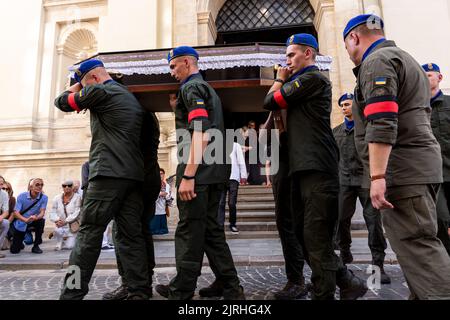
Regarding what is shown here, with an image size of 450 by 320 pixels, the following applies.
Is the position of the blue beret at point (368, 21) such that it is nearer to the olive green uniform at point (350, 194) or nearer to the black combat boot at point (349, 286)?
the black combat boot at point (349, 286)

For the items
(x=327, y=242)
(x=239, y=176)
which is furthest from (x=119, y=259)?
(x=239, y=176)

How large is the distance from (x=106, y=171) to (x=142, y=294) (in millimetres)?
1089

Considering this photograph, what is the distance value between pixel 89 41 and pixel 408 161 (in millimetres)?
13232

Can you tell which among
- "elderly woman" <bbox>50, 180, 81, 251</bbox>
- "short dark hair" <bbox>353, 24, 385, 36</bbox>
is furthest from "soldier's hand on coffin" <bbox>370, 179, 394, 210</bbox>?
"elderly woman" <bbox>50, 180, 81, 251</bbox>

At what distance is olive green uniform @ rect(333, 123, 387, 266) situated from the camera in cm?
394

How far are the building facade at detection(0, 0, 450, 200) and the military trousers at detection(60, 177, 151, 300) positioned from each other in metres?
6.43

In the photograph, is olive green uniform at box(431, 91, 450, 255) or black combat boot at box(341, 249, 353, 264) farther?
black combat boot at box(341, 249, 353, 264)

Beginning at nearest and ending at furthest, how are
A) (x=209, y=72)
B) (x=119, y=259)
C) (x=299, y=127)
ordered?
(x=299, y=127) < (x=119, y=259) < (x=209, y=72)

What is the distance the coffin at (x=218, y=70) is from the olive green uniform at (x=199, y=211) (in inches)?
43.6

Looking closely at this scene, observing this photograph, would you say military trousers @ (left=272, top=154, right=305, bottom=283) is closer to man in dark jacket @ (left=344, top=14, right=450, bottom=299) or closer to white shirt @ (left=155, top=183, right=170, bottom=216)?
man in dark jacket @ (left=344, top=14, right=450, bottom=299)

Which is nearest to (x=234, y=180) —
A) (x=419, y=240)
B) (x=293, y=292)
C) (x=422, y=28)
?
(x=293, y=292)

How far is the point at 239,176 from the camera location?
7398mm

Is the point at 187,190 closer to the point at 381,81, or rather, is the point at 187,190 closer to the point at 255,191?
the point at 381,81
